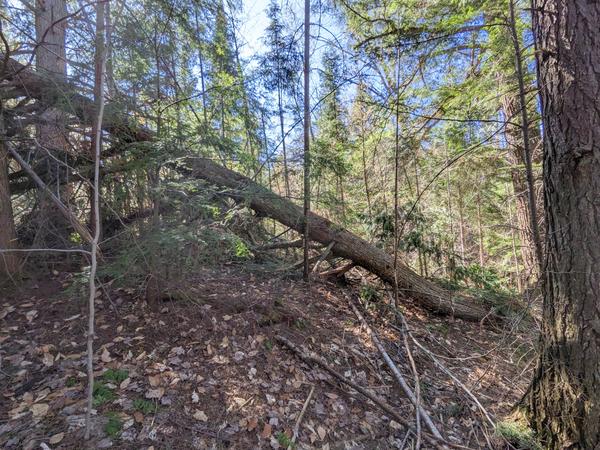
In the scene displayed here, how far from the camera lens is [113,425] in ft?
6.61

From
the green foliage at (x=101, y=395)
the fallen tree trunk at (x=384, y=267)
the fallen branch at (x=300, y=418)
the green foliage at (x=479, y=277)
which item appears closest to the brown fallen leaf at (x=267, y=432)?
the fallen branch at (x=300, y=418)

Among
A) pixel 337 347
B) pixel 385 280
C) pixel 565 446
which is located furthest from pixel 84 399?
pixel 385 280

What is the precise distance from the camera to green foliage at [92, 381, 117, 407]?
7.04 feet

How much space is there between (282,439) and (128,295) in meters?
2.28

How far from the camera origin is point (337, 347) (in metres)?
3.45

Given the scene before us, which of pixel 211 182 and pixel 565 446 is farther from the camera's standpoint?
pixel 211 182

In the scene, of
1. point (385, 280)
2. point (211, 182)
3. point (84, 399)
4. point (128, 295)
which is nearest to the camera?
point (84, 399)

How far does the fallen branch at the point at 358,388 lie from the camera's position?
2.45 meters

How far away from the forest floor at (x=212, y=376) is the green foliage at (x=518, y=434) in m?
0.10

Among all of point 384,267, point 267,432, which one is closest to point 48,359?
point 267,432

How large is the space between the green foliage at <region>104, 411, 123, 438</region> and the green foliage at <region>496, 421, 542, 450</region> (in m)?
2.98

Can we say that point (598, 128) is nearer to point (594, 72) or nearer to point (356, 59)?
point (594, 72)

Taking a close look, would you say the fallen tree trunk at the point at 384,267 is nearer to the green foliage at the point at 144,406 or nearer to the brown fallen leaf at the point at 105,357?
the brown fallen leaf at the point at 105,357

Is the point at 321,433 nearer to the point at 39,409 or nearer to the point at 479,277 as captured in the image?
the point at 39,409
